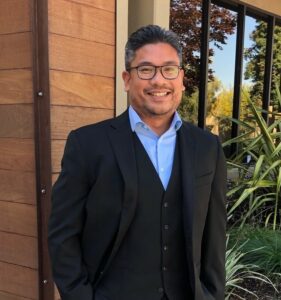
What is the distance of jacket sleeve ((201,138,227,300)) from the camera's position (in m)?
1.83

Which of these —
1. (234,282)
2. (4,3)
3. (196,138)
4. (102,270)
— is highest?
(4,3)

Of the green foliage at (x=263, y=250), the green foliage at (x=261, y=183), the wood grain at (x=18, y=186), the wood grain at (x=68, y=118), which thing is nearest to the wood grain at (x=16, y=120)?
the wood grain at (x=68, y=118)

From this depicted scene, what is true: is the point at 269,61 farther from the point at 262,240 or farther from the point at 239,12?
the point at 262,240

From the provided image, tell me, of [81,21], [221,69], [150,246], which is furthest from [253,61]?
[150,246]

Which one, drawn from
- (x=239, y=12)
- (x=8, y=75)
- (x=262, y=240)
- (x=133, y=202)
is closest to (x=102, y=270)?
(x=133, y=202)

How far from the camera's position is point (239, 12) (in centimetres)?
688

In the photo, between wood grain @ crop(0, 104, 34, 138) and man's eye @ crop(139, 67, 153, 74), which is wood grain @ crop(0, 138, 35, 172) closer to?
wood grain @ crop(0, 104, 34, 138)

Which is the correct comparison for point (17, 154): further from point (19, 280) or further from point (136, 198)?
point (136, 198)

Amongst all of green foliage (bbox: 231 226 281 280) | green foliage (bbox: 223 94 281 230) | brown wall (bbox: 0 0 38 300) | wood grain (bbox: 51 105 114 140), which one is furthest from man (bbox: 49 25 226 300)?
green foliage (bbox: 223 94 281 230)

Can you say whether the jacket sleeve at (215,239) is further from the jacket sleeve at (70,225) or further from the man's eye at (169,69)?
the jacket sleeve at (70,225)

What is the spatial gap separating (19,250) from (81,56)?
1.31 metres

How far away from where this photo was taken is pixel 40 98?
2.61 meters

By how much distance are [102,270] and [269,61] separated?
7008 mm

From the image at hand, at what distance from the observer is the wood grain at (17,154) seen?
2.72m
